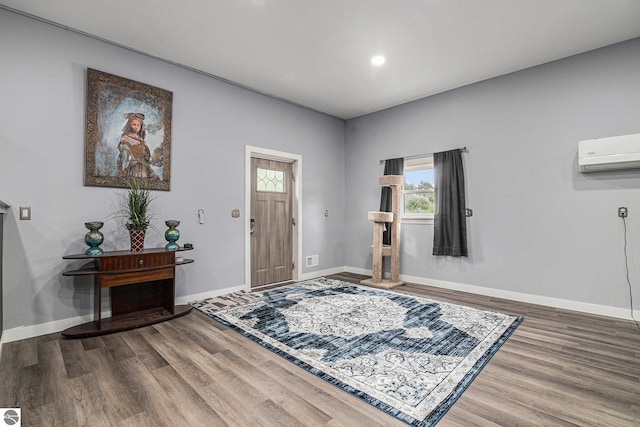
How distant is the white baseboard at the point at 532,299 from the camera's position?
3331 millimetres

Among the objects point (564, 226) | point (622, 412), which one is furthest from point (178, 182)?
point (564, 226)

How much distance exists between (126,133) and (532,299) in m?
5.34

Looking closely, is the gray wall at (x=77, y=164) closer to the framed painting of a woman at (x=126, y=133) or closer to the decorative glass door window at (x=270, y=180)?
the framed painting of a woman at (x=126, y=133)

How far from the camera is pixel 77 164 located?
3.09m

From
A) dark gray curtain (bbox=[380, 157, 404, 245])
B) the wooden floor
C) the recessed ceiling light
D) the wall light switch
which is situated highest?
the recessed ceiling light

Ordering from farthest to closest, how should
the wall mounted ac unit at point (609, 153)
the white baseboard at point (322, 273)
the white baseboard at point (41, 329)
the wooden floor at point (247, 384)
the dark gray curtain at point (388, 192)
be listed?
the white baseboard at point (322, 273) → the dark gray curtain at point (388, 192) → the wall mounted ac unit at point (609, 153) → the white baseboard at point (41, 329) → the wooden floor at point (247, 384)

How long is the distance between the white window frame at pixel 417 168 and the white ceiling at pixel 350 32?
1.24 metres

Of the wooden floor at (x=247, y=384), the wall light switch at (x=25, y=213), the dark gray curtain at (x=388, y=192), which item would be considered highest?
the dark gray curtain at (x=388, y=192)

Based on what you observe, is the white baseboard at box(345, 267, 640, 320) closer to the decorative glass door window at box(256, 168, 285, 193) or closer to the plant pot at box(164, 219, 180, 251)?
the decorative glass door window at box(256, 168, 285, 193)

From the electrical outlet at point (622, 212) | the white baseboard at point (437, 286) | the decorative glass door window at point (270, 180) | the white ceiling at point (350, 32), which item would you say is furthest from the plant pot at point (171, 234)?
the electrical outlet at point (622, 212)

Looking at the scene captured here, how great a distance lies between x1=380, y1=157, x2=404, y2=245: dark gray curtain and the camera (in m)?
5.18

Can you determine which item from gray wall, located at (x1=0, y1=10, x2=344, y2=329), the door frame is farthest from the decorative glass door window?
gray wall, located at (x1=0, y1=10, x2=344, y2=329)

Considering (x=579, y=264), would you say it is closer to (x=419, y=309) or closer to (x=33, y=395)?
(x=419, y=309)

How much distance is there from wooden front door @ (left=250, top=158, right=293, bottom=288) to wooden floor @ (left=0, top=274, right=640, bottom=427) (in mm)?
1926
